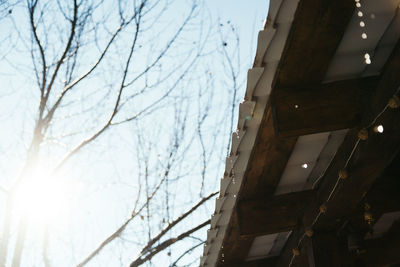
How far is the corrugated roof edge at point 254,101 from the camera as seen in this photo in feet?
6.73

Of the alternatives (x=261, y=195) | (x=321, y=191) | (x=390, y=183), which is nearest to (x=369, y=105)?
(x=321, y=191)

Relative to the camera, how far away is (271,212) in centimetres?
345

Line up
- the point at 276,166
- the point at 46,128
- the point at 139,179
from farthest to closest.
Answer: the point at 139,179, the point at 46,128, the point at 276,166

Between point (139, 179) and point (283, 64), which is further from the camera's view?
point (139, 179)

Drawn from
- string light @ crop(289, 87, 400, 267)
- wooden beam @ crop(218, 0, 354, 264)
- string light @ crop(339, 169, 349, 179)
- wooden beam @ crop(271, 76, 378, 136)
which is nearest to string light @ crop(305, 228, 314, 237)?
string light @ crop(289, 87, 400, 267)

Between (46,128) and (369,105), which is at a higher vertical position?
(46,128)

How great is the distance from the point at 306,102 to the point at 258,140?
1.36 feet

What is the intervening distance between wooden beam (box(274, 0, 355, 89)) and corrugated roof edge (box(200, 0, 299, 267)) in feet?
0.17

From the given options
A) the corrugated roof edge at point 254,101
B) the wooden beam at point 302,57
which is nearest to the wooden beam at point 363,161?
the wooden beam at point 302,57

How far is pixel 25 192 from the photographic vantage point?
5844 millimetres

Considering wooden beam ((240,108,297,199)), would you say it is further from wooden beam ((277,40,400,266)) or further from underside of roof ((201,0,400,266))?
wooden beam ((277,40,400,266))

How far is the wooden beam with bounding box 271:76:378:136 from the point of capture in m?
2.43

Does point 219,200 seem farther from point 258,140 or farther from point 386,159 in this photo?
point 386,159

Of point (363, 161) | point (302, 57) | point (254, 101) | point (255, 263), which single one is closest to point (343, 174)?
point (363, 161)
